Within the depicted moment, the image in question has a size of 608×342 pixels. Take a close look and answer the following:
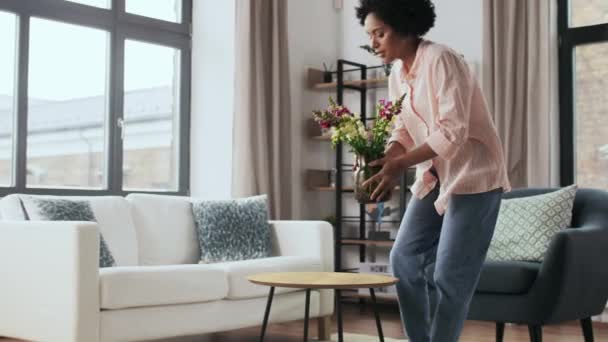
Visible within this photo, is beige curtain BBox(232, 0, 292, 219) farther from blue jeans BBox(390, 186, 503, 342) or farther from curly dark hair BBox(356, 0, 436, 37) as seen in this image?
curly dark hair BBox(356, 0, 436, 37)

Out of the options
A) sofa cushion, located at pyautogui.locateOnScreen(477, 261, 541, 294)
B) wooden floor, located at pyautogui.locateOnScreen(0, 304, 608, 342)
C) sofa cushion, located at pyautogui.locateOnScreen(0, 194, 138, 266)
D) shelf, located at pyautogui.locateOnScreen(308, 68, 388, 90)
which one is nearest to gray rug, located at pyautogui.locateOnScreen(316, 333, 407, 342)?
wooden floor, located at pyautogui.locateOnScreen(0, 304, 608, 342)

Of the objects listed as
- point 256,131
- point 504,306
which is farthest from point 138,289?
point 256,131

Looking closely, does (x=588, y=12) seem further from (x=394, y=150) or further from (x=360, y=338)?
(x=394, y=150)

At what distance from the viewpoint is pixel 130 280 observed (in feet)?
11.1

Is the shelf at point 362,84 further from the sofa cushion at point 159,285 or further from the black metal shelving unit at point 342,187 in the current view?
the sofa cushion at point 159,285

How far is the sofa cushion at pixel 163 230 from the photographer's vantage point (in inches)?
165

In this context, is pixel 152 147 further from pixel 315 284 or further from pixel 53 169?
pixel 315 284

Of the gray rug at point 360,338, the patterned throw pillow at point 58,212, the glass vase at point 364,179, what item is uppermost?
the glass vase at point 364,179

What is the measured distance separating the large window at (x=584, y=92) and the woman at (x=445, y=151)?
3012mm

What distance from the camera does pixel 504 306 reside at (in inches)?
137

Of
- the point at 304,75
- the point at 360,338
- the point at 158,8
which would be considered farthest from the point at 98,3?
the point at 360,338

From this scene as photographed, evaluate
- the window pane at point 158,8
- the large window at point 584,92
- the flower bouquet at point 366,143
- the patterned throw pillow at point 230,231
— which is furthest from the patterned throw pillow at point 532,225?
the window pane at point 158,8

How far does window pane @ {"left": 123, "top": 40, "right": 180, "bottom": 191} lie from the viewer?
5387mm

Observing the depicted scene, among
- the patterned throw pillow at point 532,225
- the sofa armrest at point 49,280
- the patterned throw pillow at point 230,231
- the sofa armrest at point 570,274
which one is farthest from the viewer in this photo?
the patterned throw pillow at point 230,231
